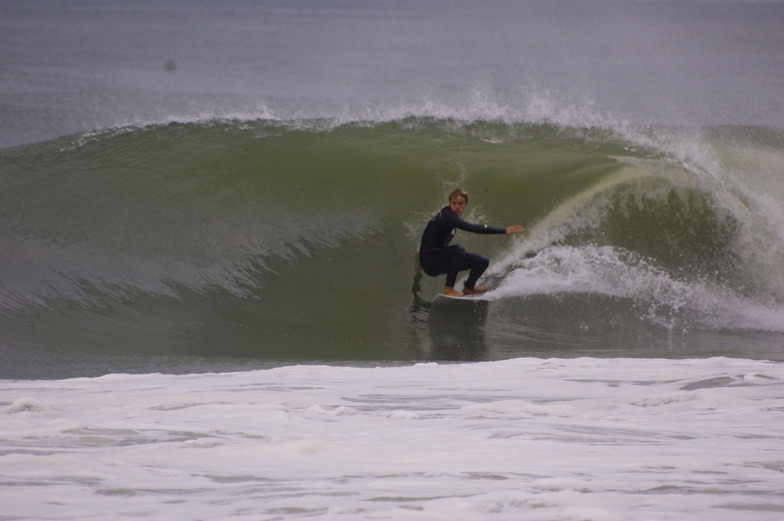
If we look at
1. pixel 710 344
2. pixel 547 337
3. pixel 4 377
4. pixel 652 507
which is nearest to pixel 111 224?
pixel 4 377

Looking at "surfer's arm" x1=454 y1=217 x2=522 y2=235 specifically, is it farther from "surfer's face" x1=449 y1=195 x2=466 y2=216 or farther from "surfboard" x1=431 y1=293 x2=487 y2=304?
"surfboard" x1=431 y1=293 x2=487 y2=304

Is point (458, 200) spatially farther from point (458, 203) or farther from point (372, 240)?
point (372, 240)

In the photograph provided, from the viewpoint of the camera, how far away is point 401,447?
3299 millimetres

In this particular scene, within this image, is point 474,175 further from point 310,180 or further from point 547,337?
point 547,337

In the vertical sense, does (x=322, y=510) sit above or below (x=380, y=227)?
below

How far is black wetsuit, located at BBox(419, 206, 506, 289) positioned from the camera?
25.4 feet

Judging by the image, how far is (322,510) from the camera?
101 inches

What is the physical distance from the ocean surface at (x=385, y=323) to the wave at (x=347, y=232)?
29 mm

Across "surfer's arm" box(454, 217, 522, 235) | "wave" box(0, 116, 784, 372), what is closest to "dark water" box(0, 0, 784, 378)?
"wave" box(0, 116, 784, 372)

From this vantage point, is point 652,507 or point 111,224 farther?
point 111,224

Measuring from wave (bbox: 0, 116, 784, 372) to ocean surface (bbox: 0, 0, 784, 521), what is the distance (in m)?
0.03

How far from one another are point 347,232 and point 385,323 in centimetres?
168

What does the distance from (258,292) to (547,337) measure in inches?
95.0

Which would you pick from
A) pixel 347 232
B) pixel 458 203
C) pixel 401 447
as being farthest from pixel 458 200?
pixel 401 447
